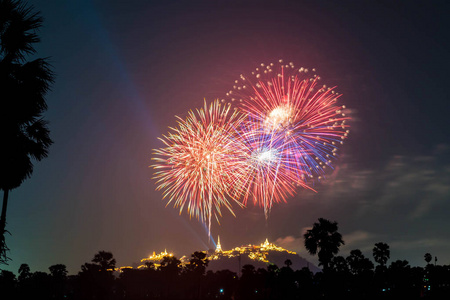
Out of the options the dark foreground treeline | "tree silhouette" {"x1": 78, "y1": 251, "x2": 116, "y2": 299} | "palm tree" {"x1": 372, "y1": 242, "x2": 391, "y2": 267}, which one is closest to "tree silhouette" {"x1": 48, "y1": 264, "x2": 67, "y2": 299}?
the dark foreground treeline

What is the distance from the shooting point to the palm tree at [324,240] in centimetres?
5628

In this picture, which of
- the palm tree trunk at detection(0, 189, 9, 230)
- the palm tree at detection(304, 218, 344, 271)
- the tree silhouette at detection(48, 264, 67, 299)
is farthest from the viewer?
the tree silhouette at detection(48, 264, 67, 299)

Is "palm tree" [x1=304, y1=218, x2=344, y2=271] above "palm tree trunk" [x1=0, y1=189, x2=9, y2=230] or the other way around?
above

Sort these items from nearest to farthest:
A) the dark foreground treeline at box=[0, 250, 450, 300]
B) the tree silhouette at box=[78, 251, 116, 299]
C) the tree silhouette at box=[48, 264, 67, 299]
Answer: the dark foreground treeline at box=[0, 250, 450, 300], the tree silhouette at box=[78, 251, 116, 299], the tree silhouette at box=[48, 264, 67, 299]

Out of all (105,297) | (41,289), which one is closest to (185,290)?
(105,297)

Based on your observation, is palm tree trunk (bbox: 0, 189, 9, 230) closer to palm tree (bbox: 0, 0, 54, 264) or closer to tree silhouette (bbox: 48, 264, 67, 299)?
palm tree (bbox: 0, 0, 54, 264)

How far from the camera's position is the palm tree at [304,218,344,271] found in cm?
5628

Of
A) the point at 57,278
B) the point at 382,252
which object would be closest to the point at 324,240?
the point at 382,252

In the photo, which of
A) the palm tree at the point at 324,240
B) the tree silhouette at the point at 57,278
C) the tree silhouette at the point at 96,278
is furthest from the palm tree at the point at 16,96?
the tree silhouette at the point at 57,278

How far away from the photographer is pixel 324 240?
5628 centimetres

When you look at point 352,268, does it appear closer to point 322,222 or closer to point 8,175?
point 322,222

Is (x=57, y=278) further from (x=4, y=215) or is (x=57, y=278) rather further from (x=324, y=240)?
(x=4, y=215)

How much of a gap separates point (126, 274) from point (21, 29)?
450 ft

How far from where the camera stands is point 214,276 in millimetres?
121875
